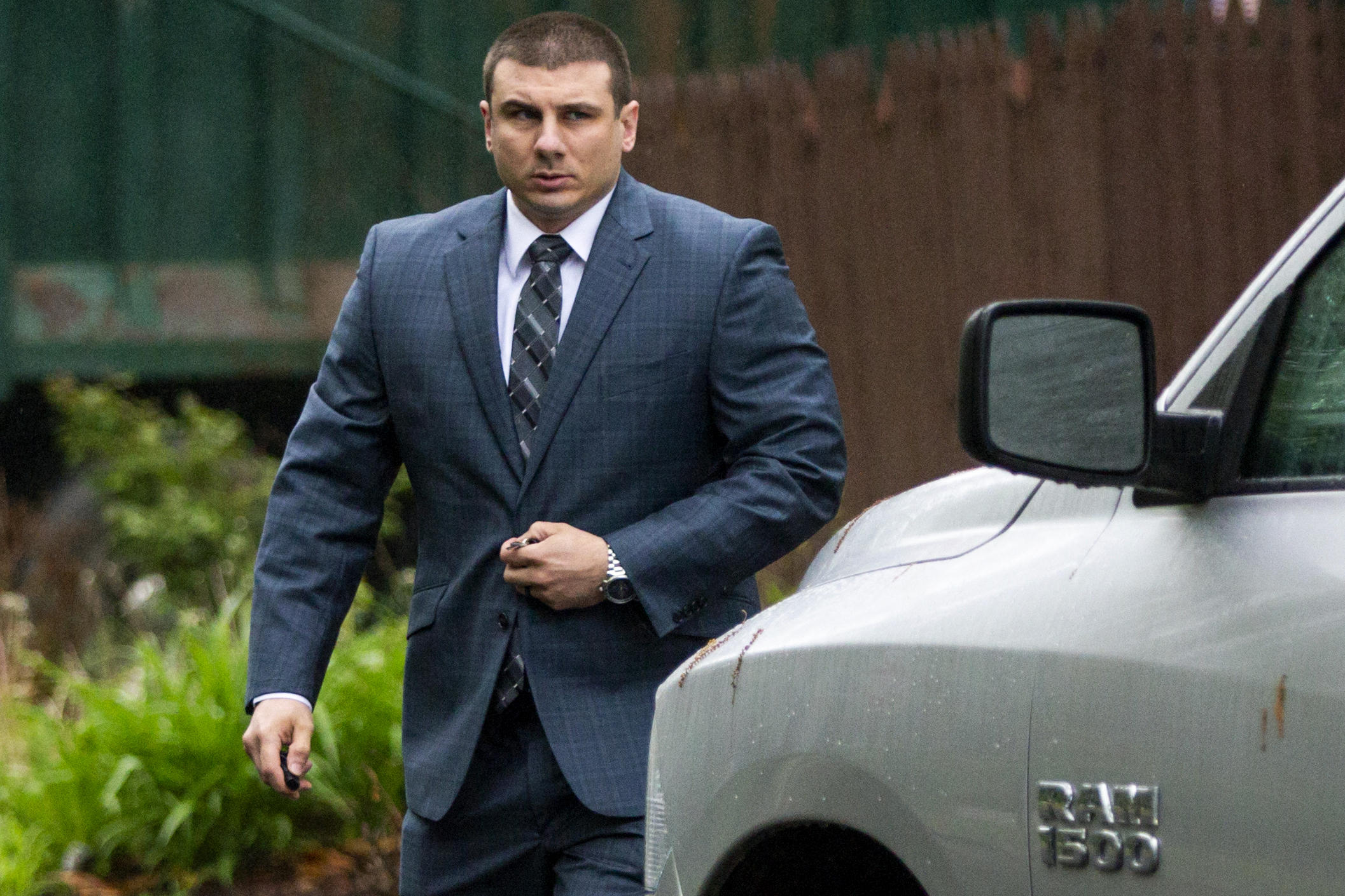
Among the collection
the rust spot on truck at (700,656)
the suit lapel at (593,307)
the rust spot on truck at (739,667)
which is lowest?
the rust spot on truck at (700,656)

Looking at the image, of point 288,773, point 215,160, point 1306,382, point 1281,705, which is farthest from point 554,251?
point 215,160

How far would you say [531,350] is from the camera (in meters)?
3.24

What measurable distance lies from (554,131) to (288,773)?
122cm

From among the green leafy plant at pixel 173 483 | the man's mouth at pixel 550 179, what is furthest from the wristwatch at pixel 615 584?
the green leafy plant at pixel 173 483

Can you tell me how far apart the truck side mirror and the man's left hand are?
1.21 m

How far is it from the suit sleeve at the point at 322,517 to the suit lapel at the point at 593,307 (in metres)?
0.36

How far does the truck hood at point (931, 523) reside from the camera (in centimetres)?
231

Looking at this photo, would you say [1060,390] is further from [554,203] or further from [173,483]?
[173,483]

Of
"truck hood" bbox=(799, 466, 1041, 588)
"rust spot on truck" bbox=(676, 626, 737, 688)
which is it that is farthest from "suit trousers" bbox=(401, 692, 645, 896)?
"truck hood" bbox=(799, 466, 1041, 588)

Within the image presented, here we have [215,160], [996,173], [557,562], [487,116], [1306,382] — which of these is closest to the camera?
[1306,382]

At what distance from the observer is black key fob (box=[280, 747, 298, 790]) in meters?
3.12

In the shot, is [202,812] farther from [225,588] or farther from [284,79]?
[284,79]

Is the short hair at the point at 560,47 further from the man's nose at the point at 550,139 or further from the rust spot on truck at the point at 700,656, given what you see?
the rust spot on truck at the point at 700,656

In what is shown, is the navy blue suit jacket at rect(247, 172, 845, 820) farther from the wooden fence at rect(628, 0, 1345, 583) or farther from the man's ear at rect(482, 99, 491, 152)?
the wooden fence at rect(628, 0, 1345, 583)
